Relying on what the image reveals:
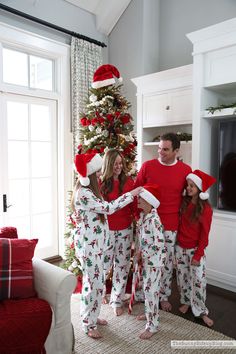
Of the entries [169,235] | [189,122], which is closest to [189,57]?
[189,122]

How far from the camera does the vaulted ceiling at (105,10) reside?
→ 4219 mm

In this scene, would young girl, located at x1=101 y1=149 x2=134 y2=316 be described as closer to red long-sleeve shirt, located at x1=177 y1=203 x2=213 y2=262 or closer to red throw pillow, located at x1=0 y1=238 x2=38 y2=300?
red long-sleeve shirt, located at x1=177 y1=203 x2=213 y2=262

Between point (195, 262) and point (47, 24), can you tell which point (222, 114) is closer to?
point (195, 262)

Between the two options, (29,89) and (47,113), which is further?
(47,113)

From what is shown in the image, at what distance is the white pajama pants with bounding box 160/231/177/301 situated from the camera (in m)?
2.61

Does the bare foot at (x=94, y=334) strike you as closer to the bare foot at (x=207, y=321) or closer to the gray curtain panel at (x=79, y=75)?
the bare foot at (x=207, y=321)

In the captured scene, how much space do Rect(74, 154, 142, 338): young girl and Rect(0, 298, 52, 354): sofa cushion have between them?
0.45m

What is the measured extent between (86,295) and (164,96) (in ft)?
8.69

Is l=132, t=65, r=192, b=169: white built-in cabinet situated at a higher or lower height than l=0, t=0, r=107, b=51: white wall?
lower

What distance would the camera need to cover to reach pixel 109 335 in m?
2.36

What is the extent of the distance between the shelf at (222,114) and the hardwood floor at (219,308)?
6.10 ft

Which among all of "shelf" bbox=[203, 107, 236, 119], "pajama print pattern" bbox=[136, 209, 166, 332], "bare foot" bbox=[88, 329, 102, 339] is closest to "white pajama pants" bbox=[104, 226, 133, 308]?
"pajama print pattern" bbox=[136, 209, 166, 332]

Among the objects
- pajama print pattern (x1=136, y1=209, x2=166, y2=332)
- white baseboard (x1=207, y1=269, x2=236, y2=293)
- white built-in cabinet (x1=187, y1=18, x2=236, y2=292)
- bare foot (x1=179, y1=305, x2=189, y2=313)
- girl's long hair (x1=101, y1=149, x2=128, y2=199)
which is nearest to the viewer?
pajama print pattern (x1=136, y1=209, x2=166, y2=332)

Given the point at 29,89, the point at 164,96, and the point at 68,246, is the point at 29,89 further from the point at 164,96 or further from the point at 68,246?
the point at 68,246
